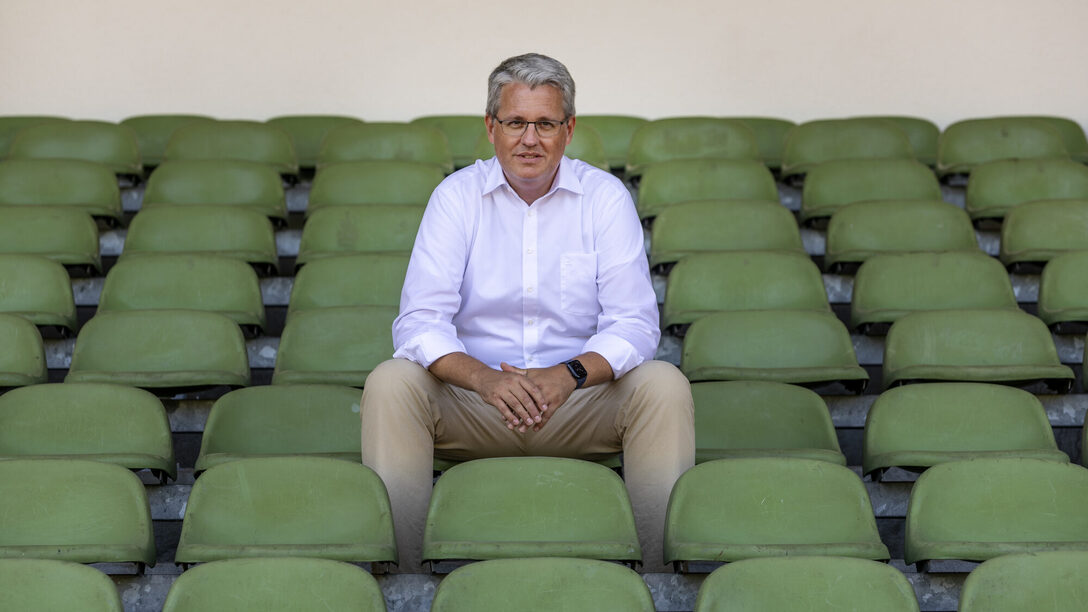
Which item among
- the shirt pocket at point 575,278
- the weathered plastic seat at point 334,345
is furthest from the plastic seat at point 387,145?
the shirt pocket at point 575,278

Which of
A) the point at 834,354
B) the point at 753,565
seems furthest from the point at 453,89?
the point at 753,565

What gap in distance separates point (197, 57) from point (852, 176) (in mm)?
3062

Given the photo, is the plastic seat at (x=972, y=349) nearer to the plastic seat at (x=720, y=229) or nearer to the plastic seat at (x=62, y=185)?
the plastic seat at (x=720, y=229)

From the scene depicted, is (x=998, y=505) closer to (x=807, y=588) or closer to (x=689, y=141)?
(x=807, y=588)

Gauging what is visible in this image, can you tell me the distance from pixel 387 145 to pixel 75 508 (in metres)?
3.05

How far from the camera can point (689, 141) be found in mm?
5656

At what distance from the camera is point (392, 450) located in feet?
9.45

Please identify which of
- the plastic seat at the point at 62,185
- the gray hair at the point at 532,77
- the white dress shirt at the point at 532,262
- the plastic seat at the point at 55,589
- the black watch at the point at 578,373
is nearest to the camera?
the plastic seat at the point at 55,589

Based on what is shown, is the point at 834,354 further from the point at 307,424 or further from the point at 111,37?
the point at 111,37

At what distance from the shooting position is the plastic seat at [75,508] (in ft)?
8.96

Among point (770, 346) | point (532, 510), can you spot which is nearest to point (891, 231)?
point (770, 346)

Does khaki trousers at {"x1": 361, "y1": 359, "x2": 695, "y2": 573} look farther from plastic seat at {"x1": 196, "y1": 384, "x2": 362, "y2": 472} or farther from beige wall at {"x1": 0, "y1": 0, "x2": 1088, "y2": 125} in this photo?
beige wall at {"x1": 0, "y1": 0, "x2": 1088, "y2": 125}

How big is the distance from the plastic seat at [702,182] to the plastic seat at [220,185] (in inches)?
53.0

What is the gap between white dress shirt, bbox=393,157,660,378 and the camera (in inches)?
126
